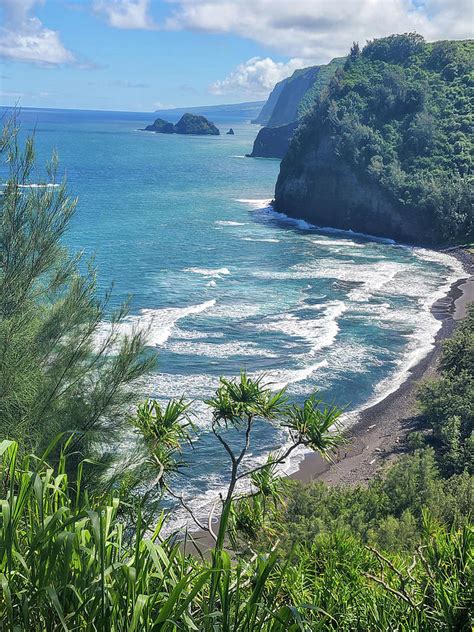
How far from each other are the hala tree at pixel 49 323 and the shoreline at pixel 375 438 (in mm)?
9345

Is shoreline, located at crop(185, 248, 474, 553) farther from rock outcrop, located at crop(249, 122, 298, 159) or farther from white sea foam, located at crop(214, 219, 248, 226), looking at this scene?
rock outcrop, located at crop(249, 122, 298, 159)

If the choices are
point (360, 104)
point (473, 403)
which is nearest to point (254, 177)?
point (360, 104)

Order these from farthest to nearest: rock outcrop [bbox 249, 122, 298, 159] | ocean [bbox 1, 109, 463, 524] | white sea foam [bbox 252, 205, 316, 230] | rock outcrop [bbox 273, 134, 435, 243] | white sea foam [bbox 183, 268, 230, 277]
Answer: rock outcrop [bbox 249, 122, 298, 159] < white sea foam [bbox 252, 205, 316, 230] < rock outcrop [bbox 273, 134, 435, 243] < white sea foam [bbox 183, 268, 230, 277] < ocean [bbox 1, 109, 463, 524]

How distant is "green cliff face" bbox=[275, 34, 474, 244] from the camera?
6544 centimetres

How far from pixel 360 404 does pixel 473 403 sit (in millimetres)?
5749

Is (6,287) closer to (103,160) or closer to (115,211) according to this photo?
(115,211)

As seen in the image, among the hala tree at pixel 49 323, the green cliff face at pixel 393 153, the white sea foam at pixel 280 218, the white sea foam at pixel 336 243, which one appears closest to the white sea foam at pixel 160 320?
the hala tree at pixel 49 323

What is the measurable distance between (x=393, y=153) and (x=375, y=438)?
53263mm

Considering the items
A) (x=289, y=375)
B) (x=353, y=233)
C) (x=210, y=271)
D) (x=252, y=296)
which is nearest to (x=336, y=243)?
(x=353, y=233)

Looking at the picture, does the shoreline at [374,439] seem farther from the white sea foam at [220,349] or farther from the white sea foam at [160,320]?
the white sea foam at [160,320]

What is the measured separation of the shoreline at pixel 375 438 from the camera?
78.5 feet

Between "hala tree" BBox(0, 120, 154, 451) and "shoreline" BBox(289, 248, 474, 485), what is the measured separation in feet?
30.7

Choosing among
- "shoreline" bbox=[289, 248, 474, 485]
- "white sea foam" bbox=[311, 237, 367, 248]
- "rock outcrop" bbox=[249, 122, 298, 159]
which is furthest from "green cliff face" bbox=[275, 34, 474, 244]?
"rock outcrop" bbox=[249, 122, 298, 159]

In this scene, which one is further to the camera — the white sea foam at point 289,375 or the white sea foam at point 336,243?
the white sea foam at point 336,243
